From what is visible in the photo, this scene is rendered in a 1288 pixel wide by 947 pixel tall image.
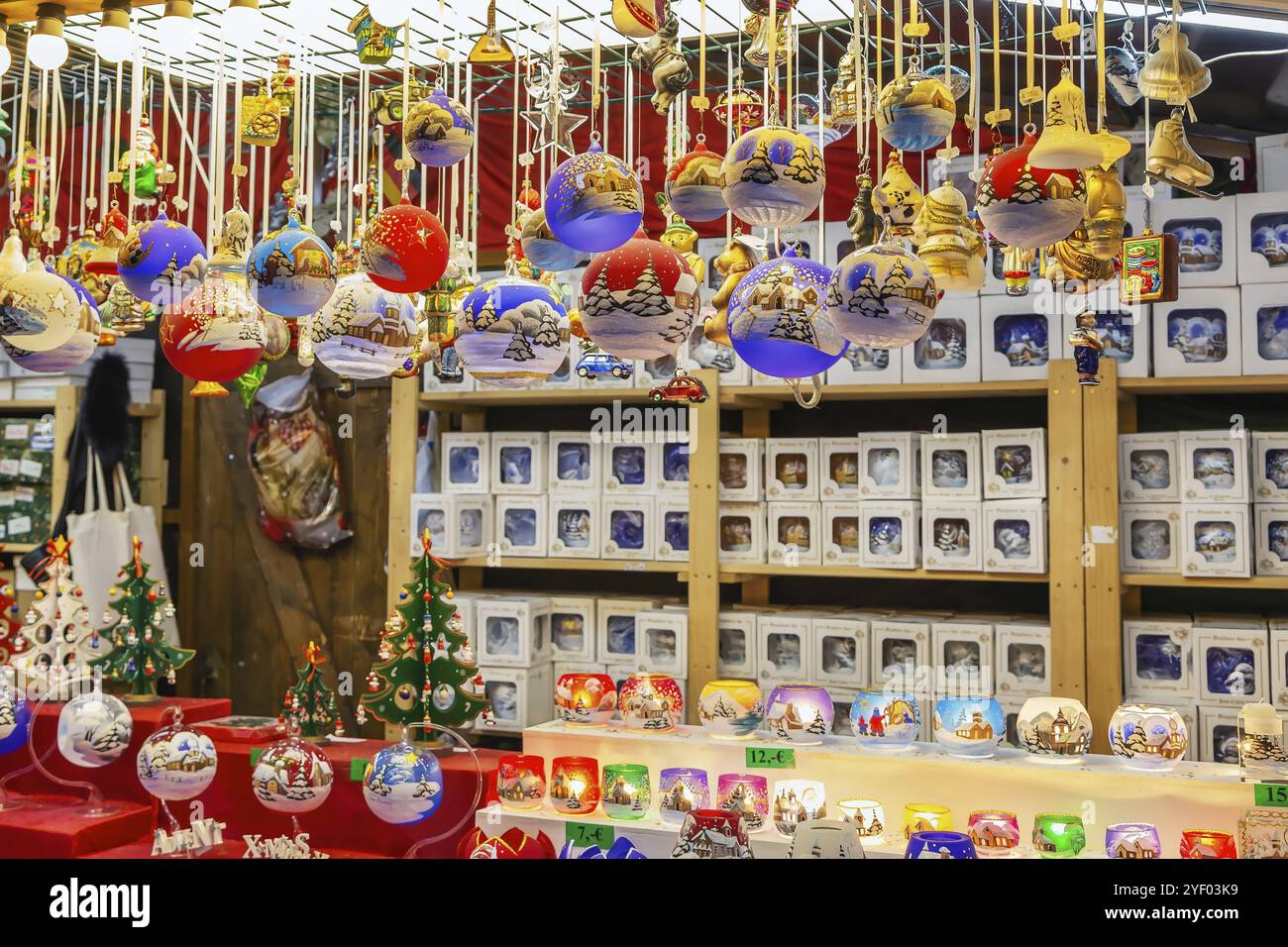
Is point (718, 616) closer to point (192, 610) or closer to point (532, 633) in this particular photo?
point (532, 633)

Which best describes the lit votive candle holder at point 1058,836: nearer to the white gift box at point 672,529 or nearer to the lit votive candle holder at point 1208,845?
the lit votive candle holder at point 1208,845

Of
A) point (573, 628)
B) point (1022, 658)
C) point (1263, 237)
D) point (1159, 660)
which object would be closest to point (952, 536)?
point (1022, 658)

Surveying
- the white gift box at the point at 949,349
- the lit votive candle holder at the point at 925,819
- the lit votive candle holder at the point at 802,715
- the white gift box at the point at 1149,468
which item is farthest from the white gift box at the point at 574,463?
the lit votive candle holder at the point at 925,819

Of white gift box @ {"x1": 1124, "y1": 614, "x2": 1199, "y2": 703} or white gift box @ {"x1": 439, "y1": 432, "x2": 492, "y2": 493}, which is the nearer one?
white gift box @ {"x1": 1124, "y1": 614, "x2": 1199, "y2": 703}

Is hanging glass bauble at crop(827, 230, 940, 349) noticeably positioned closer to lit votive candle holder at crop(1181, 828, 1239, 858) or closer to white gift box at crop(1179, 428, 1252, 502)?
lit votive candle holder at crop(1181, 828, 1239, 858)

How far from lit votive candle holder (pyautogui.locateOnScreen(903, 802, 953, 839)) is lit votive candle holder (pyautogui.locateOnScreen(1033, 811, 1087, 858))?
15 centimetres

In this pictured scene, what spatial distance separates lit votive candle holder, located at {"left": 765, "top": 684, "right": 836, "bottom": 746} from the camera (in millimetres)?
2408

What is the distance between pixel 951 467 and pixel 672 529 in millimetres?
808

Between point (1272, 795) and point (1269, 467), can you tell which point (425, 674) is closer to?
point (1272, 795)

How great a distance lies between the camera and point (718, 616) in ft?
11.4

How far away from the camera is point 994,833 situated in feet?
6.94

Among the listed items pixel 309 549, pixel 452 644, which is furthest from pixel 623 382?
pixel 309 549

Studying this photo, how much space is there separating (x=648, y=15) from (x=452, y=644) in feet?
4.89

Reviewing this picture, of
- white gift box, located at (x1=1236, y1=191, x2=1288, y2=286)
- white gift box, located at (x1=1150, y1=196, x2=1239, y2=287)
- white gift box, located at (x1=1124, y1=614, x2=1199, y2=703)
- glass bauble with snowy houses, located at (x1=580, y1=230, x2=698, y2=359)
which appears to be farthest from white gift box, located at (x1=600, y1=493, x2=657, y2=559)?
glass bauble with snowy houses, located at (x1=580, y1=230, x2=698, y2=359)
